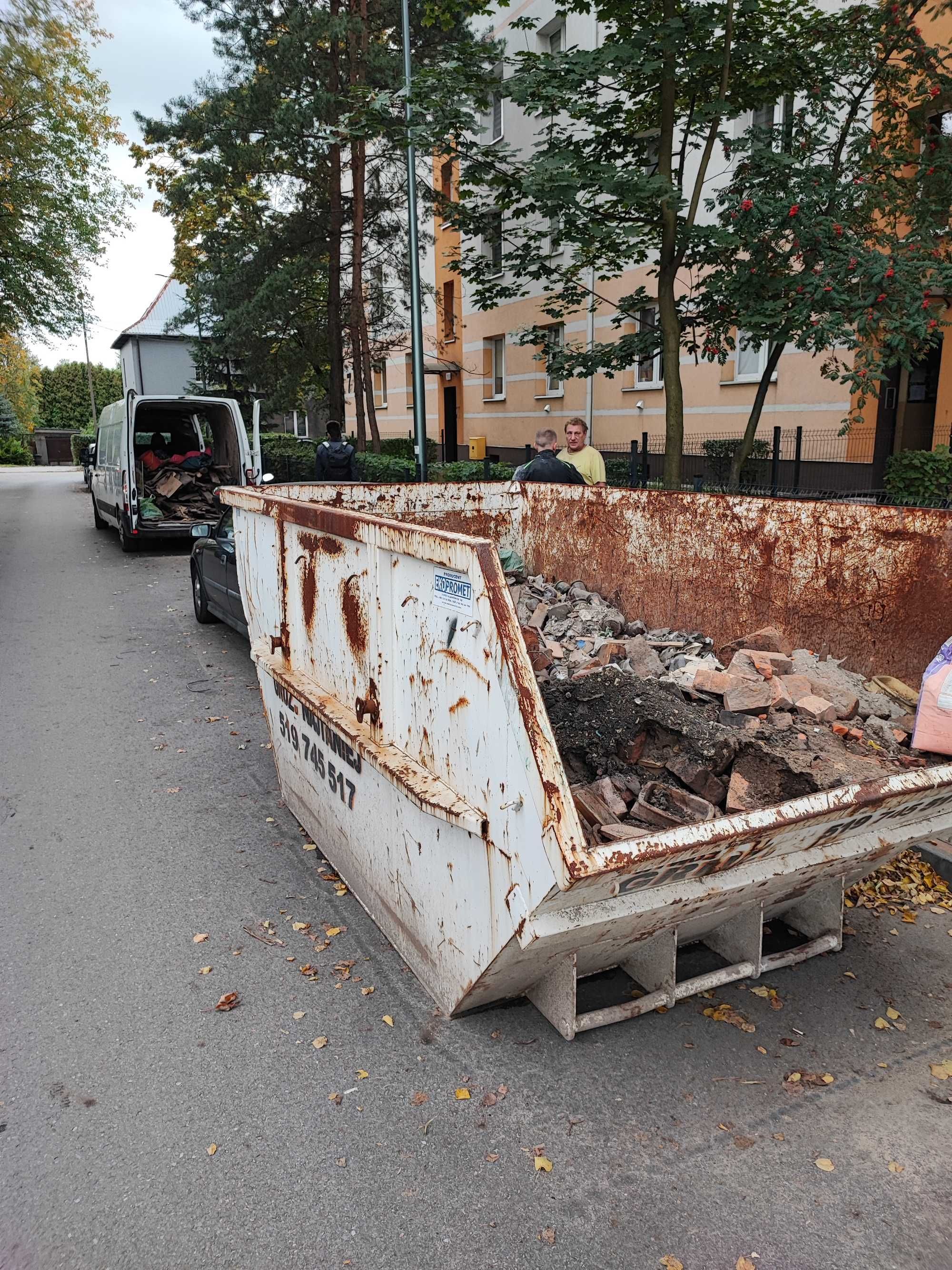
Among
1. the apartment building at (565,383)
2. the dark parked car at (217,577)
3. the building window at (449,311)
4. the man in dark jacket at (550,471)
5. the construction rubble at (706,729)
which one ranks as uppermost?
the building window at (449,311)

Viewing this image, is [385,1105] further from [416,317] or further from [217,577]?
[416,317]

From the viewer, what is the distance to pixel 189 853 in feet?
15.2

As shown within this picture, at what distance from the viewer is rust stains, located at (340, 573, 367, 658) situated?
3488mm

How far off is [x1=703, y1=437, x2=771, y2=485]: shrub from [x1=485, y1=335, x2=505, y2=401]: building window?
1227cm

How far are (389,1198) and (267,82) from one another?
21280 millimetres

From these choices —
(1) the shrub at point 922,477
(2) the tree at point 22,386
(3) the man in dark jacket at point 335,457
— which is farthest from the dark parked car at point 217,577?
(2) the tree at point 22,386

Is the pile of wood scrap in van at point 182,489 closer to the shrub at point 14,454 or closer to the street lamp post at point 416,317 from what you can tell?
the street lamp post at point 416,317

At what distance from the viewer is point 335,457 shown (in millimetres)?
13305

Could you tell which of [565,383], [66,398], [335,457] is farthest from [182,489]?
[66,398]

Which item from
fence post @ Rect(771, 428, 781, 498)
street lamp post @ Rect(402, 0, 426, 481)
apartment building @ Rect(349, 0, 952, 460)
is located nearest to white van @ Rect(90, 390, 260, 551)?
street lamp post @ Rect(402, 0, 426, 481)

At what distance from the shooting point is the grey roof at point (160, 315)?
46656mm

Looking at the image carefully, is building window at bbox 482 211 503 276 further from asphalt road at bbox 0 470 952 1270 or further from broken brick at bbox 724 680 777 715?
broken brick at bbox 724 680 777 715

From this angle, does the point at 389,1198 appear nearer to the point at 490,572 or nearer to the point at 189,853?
the point at 490,572

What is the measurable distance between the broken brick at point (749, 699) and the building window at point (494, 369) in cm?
2749
